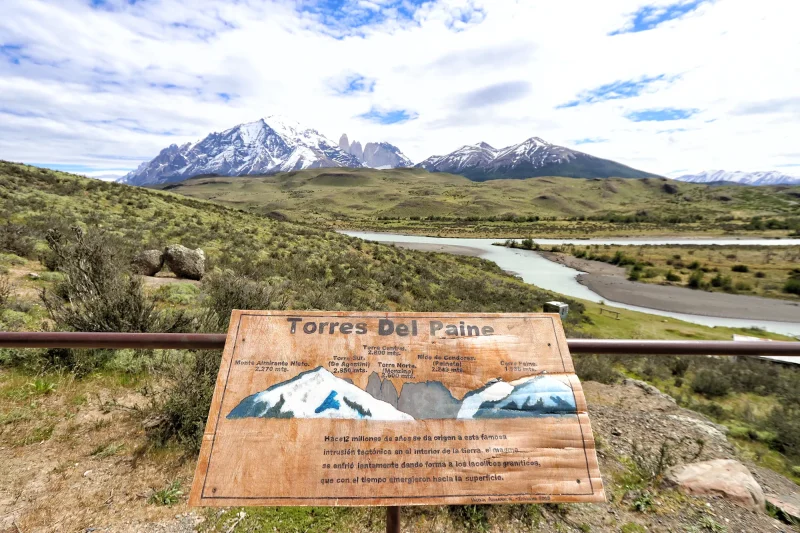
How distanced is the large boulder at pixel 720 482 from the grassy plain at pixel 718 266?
33857mm

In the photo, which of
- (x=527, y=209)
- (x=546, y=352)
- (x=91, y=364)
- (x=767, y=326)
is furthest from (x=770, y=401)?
(x=527, y=209)

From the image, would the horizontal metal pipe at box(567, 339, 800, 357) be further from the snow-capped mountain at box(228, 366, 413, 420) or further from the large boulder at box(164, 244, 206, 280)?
the large boulder at box(164, 244, 206, 280)

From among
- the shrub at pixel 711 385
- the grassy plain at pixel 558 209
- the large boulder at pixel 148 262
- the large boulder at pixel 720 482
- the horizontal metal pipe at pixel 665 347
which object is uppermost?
the grassy plain at pixel 558 209

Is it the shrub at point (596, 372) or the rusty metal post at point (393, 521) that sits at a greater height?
the rusty metal post at point (393, 521)

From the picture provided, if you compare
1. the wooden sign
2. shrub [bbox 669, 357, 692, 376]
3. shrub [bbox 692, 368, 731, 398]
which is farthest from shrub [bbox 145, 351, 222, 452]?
shrub [bbox 669, 357, 692, 376]

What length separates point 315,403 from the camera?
2.18 m

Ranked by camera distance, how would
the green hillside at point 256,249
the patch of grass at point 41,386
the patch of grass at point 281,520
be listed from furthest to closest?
the green hillside at point 256,249
the patch of grass at point 41,386
the patch of grass at point 281,520

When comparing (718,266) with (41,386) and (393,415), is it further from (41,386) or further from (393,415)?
(41,386)

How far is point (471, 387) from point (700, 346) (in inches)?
71.2

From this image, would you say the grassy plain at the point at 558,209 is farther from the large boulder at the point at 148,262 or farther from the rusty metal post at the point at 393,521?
the rusty metal post at the point at 393,521

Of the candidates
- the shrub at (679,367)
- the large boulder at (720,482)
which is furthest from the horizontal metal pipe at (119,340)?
the shrub at (679,367)

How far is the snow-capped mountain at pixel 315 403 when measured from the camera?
2152mm

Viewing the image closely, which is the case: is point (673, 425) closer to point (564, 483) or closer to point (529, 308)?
point (564, 483)

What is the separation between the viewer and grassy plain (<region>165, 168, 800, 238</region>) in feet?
271
